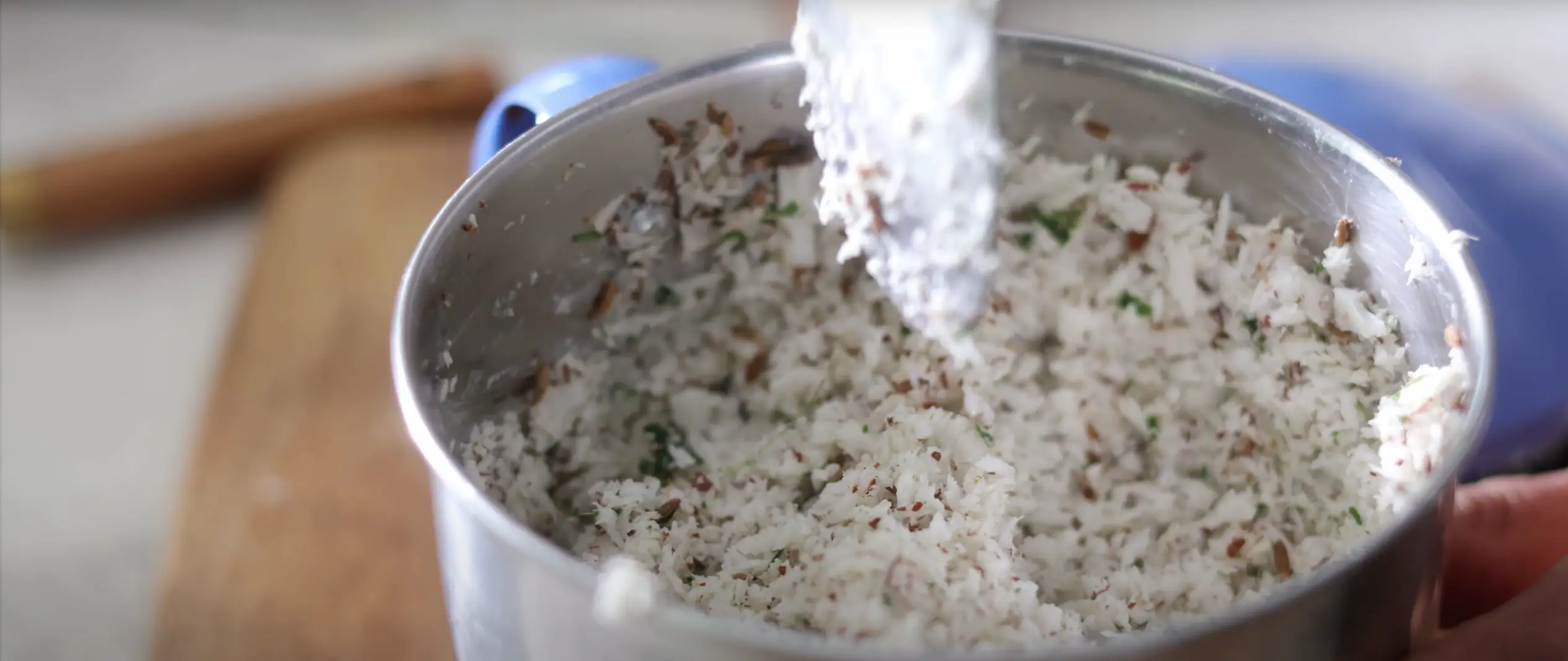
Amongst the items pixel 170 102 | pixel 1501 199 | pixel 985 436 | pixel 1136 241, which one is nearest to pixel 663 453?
pixel 985 436

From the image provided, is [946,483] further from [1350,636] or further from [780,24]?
[780,24]

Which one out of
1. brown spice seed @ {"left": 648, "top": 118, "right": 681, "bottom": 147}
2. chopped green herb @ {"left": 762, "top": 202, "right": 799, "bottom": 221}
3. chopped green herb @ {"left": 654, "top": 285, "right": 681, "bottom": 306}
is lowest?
chopped green herb @ {"left": 654, "top": 285, "right": 681, "bottom": 306}

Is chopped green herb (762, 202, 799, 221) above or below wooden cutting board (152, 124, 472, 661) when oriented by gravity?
above

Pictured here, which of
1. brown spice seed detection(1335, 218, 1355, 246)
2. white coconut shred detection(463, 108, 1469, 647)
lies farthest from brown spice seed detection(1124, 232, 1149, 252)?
brown spice seed detection(1335, 218, 1355, 246)

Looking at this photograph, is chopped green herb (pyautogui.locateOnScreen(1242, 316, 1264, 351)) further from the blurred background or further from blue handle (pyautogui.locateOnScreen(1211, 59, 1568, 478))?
the blurred background

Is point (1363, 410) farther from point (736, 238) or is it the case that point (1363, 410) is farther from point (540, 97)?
point (540, 97)

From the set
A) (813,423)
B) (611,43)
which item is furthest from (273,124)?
(813,423)
